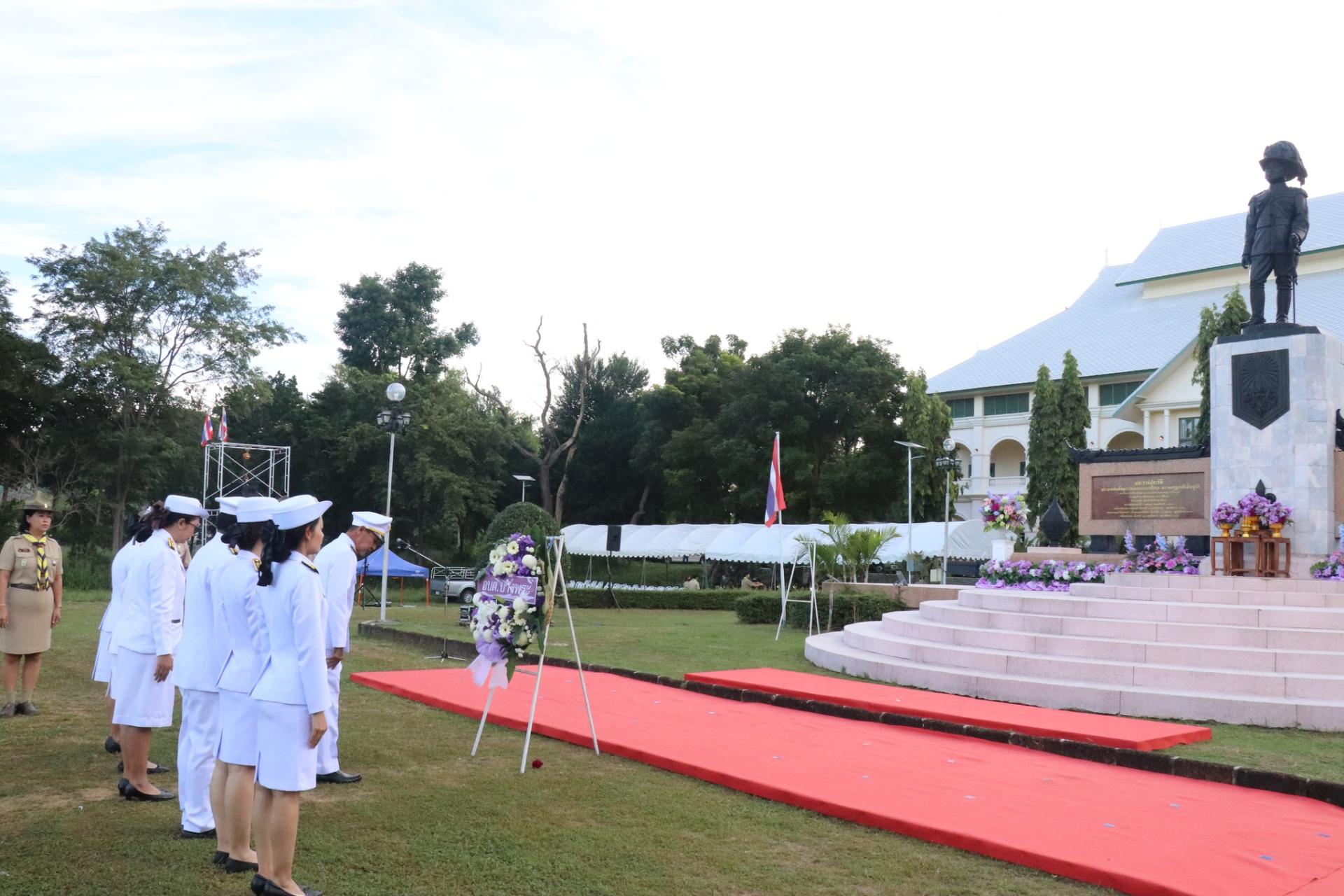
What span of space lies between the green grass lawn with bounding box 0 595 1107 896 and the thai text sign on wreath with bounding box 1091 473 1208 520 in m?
10.9

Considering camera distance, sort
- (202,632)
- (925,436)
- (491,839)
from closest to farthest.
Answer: (491,839) < (202,632) < (925,436)

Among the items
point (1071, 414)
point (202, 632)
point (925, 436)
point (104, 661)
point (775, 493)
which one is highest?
point (1071, 414)

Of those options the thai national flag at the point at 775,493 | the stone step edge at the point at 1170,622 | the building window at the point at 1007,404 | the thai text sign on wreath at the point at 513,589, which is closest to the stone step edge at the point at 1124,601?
the stone step edge at the point at 1170,622

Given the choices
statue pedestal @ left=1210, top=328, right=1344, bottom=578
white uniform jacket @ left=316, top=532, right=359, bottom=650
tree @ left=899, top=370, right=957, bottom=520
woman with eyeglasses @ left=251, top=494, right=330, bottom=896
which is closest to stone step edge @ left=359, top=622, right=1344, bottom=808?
white uniform jacket @ left=316, top=532, right=359, bottom=650

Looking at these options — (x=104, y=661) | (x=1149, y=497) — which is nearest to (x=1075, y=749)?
(x=104, y=661)

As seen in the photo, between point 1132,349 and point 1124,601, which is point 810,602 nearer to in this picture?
point 1124,601

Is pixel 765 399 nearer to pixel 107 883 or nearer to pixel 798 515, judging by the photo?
pixel 798 515

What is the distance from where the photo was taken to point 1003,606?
42.1 ft

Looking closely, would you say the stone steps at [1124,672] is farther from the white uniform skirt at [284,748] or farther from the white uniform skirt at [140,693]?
the white uniform skirt at [284,748]

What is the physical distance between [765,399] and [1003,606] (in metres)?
29.0

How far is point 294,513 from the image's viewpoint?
4.61m

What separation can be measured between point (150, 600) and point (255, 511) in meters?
2.16

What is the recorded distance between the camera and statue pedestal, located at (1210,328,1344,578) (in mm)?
13504

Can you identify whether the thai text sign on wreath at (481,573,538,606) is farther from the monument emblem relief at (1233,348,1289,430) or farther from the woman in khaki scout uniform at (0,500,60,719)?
the monument emblem relief at (1233,348,1289,430)
